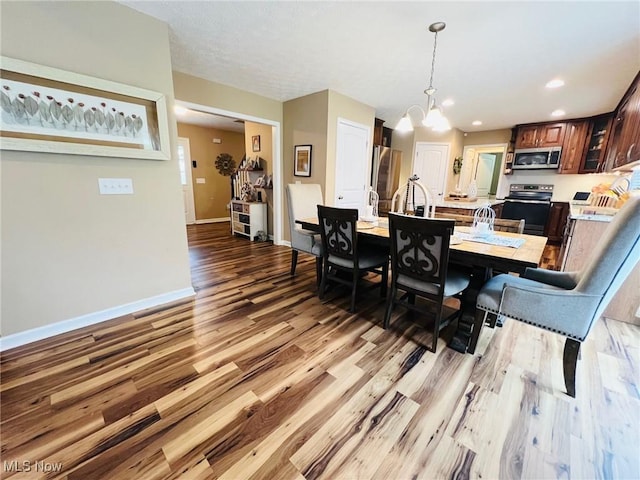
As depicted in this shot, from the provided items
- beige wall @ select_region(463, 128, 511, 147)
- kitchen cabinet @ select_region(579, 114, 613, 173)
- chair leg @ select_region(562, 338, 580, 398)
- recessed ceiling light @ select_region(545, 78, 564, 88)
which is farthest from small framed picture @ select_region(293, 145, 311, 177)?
kitchen cabinet @ select_region(579, 114, 613, 173)

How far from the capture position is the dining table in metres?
1.56

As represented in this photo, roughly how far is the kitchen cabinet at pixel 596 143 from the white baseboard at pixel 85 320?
684cm

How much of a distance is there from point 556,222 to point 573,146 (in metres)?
1.43

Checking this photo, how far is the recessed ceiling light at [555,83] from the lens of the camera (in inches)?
120

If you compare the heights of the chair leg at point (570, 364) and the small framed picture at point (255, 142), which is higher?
the small framed picture at point (255, 142)

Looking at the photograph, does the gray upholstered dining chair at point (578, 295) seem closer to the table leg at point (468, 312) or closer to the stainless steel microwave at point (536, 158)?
the table leg at point (468, 312)

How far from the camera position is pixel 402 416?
1340 mm

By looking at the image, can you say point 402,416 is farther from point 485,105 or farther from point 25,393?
point 485,105

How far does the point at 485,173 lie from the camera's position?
7.47m

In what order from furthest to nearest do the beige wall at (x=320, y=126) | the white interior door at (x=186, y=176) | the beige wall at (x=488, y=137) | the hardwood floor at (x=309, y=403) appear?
the white interior door at (x=186, y=176) → the beige wall at (x=488, y=137) → the beige wall at (x=320, y=126) → the hardwood floor at (x=309, y=403)

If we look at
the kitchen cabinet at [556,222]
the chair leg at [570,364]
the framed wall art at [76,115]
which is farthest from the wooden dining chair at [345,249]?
the kitchen cabinet at [556,222]

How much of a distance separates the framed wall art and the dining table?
6.58 feet

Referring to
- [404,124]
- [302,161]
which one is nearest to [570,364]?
[404,124]

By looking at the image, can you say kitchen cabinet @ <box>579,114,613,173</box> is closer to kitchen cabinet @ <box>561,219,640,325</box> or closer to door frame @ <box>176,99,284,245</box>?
kitchen cabinet @ <box>561,219,640,325</box>
